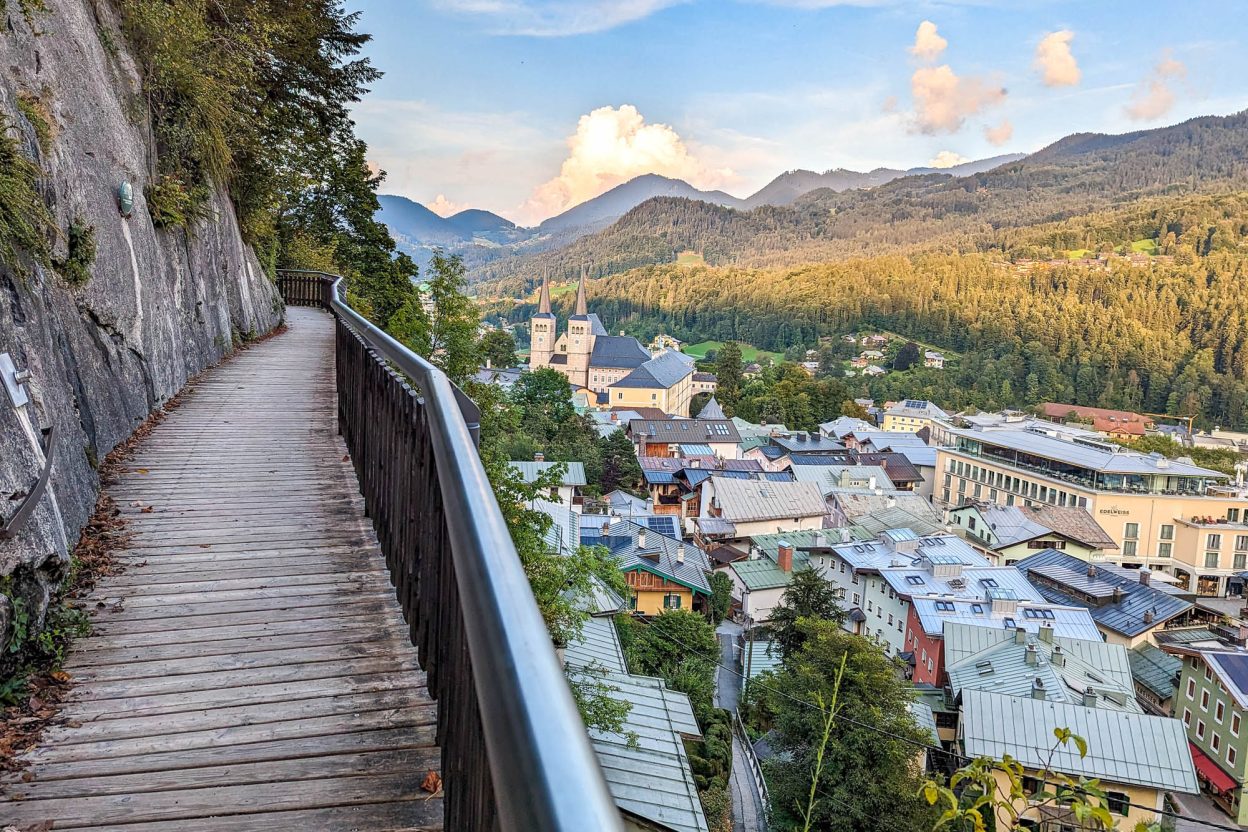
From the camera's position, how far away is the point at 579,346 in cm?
9812

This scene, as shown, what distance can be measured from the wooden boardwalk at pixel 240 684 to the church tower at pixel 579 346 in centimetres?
9230

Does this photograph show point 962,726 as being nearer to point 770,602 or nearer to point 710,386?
point 770,602

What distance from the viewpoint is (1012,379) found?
108250 millimetres

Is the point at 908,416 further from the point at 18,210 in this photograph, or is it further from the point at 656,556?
the point at 18,210

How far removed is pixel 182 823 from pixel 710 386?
94875 mm

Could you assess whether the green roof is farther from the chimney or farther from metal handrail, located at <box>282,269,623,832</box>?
metal handrail, located at <box>282,269,623,832</box>

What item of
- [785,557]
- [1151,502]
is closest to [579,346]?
→ [1151,502]

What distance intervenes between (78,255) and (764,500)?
40970 mm

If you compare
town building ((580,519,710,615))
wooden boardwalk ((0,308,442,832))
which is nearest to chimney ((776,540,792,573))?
town building ((580,519,710,615))

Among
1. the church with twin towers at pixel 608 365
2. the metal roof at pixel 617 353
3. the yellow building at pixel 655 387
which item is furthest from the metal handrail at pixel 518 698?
the metal roof at pixel 617 353

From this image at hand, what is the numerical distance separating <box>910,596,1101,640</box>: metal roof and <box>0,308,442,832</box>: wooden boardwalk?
25.8 m

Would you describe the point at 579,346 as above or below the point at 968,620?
above

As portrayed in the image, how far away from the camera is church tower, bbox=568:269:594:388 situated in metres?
97.3

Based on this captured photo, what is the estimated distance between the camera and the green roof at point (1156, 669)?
91.1 ft
